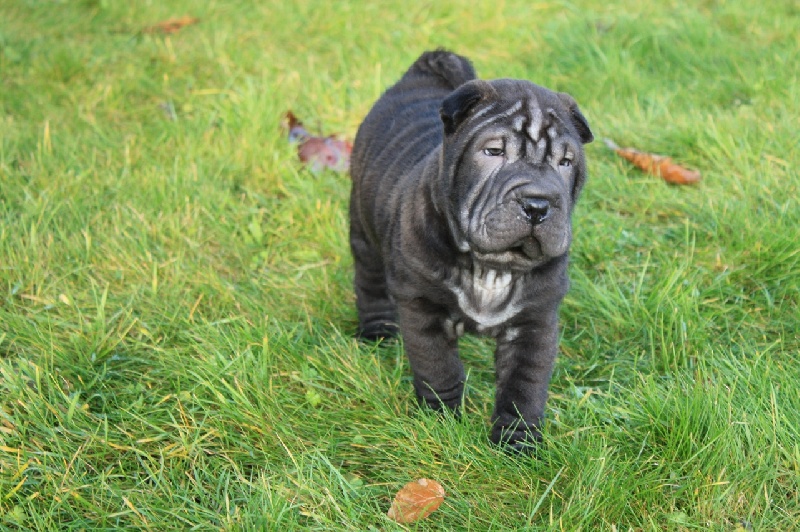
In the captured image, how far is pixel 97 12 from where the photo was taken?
295 inches

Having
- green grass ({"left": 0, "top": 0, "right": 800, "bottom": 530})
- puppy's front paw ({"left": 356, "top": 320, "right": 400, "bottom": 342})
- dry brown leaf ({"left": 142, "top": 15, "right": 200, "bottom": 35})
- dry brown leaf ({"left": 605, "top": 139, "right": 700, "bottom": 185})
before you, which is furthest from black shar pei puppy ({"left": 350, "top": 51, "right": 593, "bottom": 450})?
dry brown leaf ({"left": 142, "top": 15, "right": 200, "bottom": 35})

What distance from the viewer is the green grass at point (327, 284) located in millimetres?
3145

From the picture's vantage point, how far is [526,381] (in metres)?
3.50

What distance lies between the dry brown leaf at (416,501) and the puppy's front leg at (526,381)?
403 mm

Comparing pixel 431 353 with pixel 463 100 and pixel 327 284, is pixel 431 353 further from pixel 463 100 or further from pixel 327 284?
pixel 327 284

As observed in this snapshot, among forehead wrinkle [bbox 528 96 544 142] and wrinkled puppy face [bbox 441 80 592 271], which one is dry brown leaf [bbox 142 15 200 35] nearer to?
wrinkled puppy face [bbox 441 80 592 271]

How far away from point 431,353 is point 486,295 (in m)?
0.33

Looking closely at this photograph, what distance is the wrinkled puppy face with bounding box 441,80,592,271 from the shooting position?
3066 millimetres

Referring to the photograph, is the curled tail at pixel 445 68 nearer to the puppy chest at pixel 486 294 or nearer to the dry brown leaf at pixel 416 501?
the puppy chest at pixel 486 294

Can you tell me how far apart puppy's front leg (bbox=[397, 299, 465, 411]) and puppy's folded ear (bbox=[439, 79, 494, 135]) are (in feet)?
2.38

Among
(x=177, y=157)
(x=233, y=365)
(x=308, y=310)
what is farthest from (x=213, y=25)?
(x=233, y=365)

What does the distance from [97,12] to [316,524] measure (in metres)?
5.81

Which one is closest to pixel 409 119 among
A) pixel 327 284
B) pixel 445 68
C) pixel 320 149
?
pixel 445 68

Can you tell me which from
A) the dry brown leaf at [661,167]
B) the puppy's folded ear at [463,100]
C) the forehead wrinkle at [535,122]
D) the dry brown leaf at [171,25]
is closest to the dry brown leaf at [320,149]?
the dry brown leaf at [661,167]
